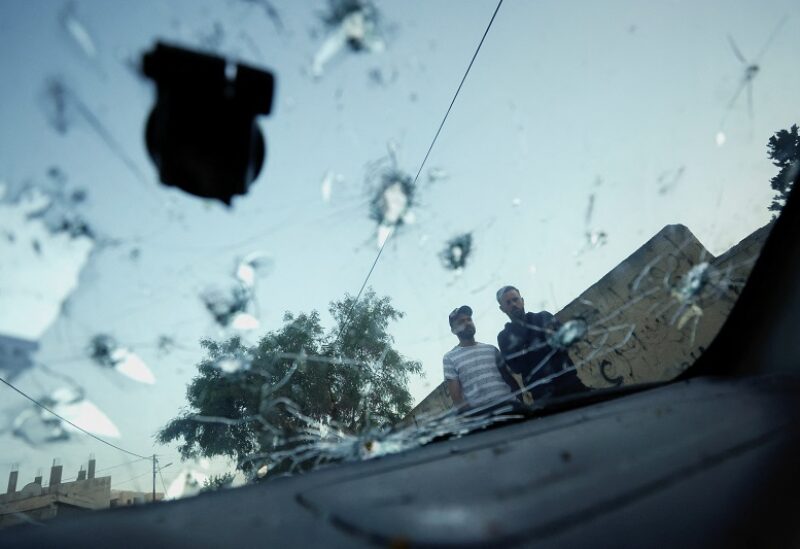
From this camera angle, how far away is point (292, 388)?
4461 mm

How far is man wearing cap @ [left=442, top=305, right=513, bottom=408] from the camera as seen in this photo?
2.77 meters

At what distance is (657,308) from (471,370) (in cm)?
182

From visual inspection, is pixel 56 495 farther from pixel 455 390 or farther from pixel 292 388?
pixel 455 390

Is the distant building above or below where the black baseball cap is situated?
above

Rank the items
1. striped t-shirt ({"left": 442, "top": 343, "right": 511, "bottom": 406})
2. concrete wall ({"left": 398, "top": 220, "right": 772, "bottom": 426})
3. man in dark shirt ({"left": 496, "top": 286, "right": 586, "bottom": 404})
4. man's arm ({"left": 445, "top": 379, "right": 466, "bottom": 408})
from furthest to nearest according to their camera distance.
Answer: man's arm ({"left": 445, "top": 379, "right": 466, "bottom": 408}) < striped t-shirt ({"left": 442, "top": 343, "right": 511, "bottom": 406}) < man in dark shirt ({"left": 496, "top": 286, "right": 586, "bottom": 404}) < concrete wall ({"left": 398, "top": 220, "right": 772, "bottom": 426})

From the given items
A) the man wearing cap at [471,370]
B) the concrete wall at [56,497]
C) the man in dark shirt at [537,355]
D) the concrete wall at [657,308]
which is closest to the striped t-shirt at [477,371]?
the man wearing cap at [471,370]

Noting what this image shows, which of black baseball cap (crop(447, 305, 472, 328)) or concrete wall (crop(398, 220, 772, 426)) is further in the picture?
black baseball cap (crop(447, 305, 472, 328))

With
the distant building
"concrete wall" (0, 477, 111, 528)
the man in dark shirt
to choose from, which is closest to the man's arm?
the man in dark shirt

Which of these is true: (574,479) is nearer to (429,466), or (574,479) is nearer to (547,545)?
(547,545)

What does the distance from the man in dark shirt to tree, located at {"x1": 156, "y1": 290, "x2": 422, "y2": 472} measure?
3.85ft

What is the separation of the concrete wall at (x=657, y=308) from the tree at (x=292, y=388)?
3.13 feet

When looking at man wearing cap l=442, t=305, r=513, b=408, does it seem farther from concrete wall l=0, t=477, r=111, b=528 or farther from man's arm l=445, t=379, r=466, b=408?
concrete wall l=0, t=477, r=111, b=528

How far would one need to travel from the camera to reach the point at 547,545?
64cm

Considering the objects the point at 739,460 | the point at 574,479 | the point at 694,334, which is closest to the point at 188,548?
the point at 574,479
